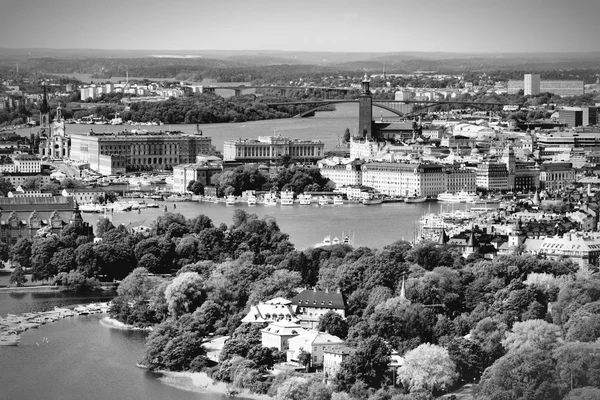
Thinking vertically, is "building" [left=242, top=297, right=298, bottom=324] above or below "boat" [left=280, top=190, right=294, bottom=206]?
above

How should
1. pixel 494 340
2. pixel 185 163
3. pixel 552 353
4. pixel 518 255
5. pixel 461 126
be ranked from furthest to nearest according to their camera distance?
1. pixel 461 126
2. pixel 185 163
3. pixel 518 255
4. pixel 494 340
5. pixel 552 353

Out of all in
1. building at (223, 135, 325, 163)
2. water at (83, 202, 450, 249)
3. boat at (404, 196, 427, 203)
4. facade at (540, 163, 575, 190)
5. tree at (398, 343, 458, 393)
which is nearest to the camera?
tree at (398, 343, 458, 393)

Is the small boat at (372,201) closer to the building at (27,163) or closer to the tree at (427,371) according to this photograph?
the building at (27,163)

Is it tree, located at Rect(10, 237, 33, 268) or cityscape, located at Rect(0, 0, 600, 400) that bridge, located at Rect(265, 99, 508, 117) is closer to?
cityscape, located at Rect(0, 0, 600, 400)

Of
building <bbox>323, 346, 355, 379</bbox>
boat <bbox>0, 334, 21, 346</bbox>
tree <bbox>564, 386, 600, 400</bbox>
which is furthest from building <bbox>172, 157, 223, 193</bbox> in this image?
tree <bbox>564, 386, 600, 400</bbox>

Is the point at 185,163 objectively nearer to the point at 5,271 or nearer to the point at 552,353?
the point at 5,271

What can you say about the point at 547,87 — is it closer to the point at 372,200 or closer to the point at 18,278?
the point at 372,200

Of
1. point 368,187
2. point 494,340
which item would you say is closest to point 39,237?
point 494,340
